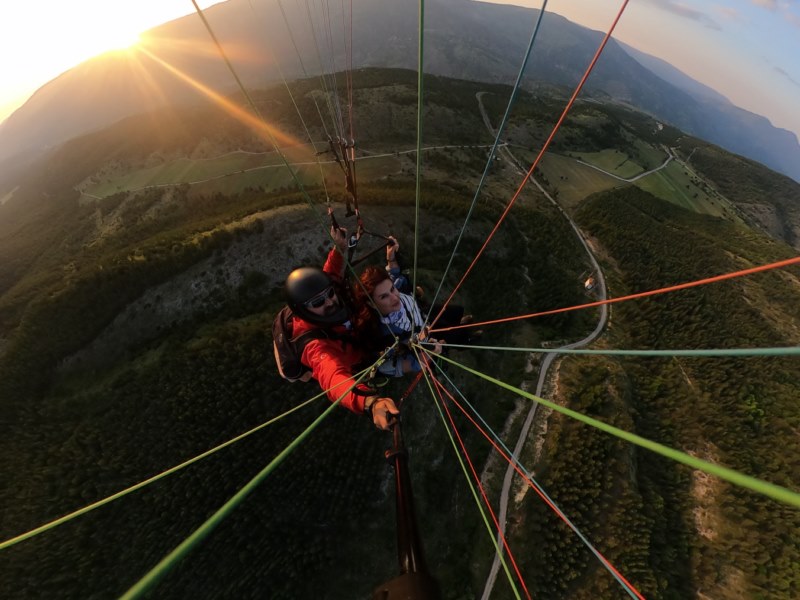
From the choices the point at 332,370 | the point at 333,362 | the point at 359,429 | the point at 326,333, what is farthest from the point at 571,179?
the point at 332,370

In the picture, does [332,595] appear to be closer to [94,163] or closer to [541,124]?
[541,124]

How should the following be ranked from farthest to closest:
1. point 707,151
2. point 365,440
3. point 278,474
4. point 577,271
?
point 707,151 < point 577,271 < point 365,440 < point 278,474

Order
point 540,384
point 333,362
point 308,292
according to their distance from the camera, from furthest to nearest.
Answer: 1. point 540,384
2. point 308,292
3. point 333,362

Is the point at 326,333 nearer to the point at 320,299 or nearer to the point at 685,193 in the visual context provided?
the point at 320,299

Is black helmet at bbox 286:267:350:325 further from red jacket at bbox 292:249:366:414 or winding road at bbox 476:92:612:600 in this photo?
winding road at bbox 476:92:612:600

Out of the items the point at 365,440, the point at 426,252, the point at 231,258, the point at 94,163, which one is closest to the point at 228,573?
the point at 365,440

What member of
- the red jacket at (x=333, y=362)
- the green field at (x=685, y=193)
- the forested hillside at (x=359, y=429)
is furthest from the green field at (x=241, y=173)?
the green field at (x=685, y=193)

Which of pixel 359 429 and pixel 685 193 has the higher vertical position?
pixel 359 429

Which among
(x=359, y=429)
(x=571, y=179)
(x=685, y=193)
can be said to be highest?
(x=571, y=179)

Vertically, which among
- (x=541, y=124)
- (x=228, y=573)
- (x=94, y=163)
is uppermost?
(x=94, y=163)
